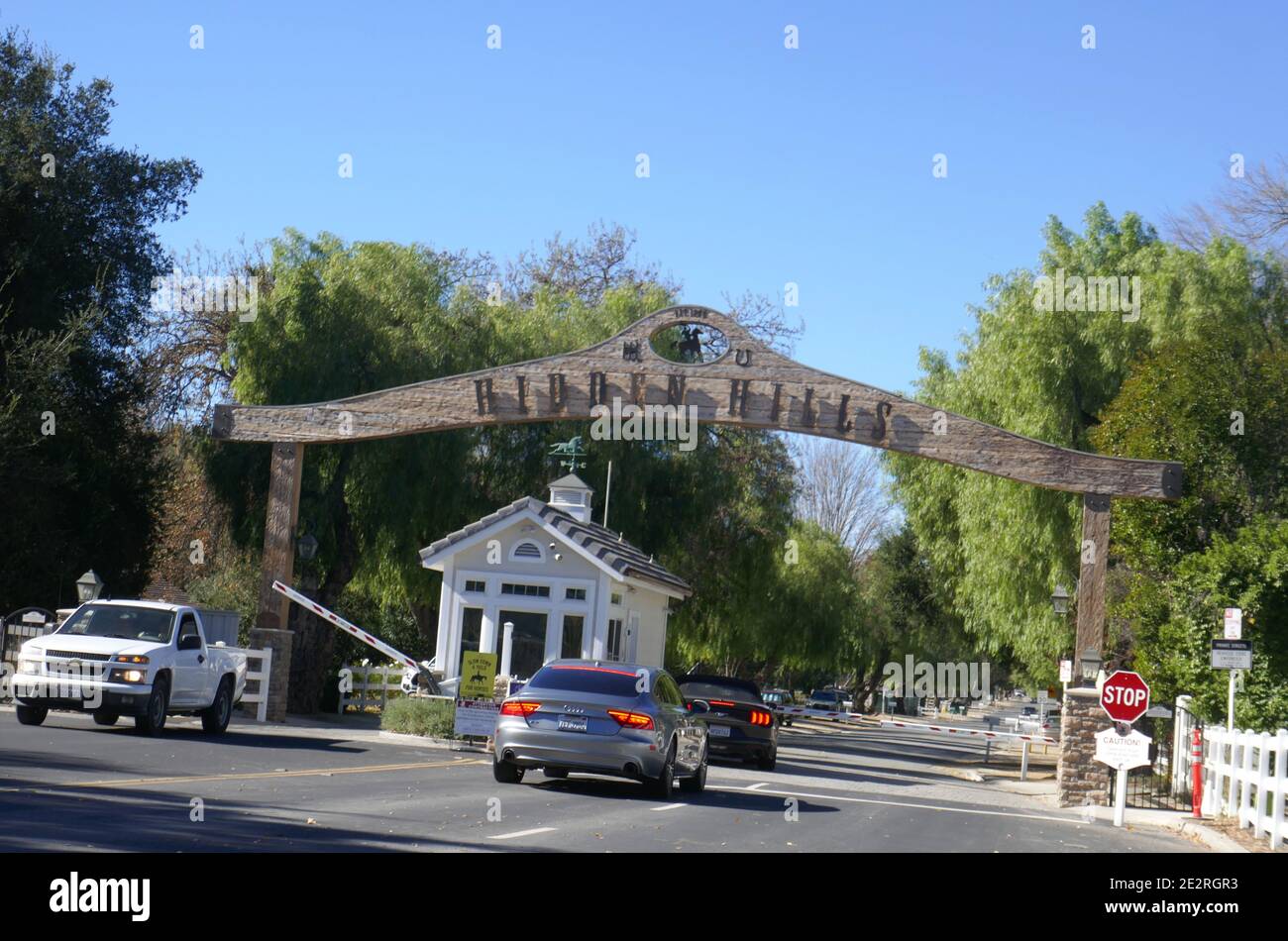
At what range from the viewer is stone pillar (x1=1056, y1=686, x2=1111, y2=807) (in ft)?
74.0

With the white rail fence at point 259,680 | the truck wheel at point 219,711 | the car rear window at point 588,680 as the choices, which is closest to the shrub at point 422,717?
the white rail fence at point 259,680

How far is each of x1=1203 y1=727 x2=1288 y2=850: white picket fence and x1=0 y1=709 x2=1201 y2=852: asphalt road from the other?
1.00m

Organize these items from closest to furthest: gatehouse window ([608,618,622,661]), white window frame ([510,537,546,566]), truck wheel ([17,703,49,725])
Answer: truck wheel ([17,703,49,725])
white window frame ([510,537,546,566])
gatehouse window ([608,618,622,661])

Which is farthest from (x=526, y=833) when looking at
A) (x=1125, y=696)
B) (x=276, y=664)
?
(x=276, y=664)

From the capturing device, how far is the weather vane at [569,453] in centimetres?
3425

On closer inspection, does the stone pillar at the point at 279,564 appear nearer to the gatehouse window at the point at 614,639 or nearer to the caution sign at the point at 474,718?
the caution sign at the point at 474,718

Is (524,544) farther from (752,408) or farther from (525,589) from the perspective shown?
(752,408)

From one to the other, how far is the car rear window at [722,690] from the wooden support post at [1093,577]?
6.61 m

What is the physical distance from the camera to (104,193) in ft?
115

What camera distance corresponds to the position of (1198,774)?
21.5 m

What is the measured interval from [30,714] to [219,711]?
2647mm

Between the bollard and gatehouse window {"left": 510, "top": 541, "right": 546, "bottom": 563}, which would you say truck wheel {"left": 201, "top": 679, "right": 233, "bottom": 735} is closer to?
gatehouse window {"left": 510, "top": 541, "right": 546, "bottom": 563}

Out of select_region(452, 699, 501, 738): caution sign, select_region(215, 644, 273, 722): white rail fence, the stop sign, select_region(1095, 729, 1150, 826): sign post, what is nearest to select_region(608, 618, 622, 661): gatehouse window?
select_region(452, 699, 501, 738): caution sign

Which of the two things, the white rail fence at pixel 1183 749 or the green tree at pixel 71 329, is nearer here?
the white rail fence at pixel 1183 749
